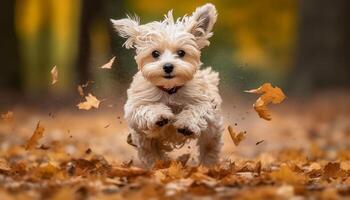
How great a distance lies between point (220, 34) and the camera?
36.1 metres

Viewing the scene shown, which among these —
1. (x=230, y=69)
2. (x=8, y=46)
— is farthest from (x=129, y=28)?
(x=8, y=46)

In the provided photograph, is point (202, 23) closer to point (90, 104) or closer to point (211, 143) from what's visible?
point (211, 143)

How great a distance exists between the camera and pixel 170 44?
6.92 metres

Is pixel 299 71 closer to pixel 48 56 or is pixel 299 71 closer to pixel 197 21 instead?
pixel 197 21

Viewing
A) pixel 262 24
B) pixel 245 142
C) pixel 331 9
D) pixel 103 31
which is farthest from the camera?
pixel 262 24

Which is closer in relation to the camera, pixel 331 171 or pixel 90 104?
pixel 331 171

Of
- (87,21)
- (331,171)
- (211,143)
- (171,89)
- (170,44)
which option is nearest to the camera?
(331,171)

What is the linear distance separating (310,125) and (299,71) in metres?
5.54

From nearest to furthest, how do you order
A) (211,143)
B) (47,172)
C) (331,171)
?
(47,172) < (331,171) < (211,143)

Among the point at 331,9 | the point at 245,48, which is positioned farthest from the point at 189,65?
the point at 245,48

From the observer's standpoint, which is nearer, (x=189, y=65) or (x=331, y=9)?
(x=189, y=65)

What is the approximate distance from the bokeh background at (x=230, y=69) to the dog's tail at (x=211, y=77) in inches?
9.5

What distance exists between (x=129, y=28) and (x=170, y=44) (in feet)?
1.98

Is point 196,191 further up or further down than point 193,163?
further down
